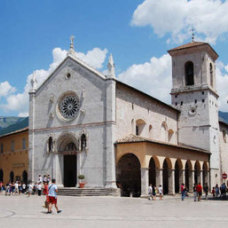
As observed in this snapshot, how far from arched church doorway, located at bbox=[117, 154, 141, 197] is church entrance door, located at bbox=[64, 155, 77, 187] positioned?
528 centimetres

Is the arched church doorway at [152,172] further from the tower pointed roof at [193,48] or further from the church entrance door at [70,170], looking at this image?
the tower pointed roof at [193,48]

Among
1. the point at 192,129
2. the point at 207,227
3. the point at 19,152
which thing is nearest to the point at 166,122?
the point at 192,129

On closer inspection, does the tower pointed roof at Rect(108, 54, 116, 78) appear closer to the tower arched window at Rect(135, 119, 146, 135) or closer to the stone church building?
the stone church building

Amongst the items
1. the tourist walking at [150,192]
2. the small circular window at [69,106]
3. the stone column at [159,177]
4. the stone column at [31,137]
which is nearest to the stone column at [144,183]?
the tourist walking at [150,192]

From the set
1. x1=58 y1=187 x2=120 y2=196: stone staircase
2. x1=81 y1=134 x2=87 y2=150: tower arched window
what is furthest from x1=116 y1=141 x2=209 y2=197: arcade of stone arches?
x1=81 y1=134 x2=87 y2=150: tower arched window

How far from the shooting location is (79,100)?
3806 centimetres

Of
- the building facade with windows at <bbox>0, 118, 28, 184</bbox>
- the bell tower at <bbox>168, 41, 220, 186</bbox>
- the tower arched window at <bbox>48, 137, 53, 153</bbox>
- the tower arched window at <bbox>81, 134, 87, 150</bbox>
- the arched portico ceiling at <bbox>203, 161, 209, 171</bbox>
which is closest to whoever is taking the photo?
the tower arched window at <bbox>81, 134, 87, 150</bbox>

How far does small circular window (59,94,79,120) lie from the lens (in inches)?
1517

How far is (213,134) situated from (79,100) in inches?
815

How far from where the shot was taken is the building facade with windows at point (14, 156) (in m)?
45.4

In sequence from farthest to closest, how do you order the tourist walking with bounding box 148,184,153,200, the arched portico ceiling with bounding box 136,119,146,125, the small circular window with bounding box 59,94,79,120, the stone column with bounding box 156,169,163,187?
the arched portico ceiling with bounding box 136,119,146,125 < the small circular window with bounding box 59,94,79,120 < the stone column with bounding box 156,169,163,187 < the tourist walking with bounding box 148,184,153,200

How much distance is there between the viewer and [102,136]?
3588 centimetres

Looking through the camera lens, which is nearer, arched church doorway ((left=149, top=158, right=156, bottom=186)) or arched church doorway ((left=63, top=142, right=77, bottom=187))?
arched church doorway ((left=63, top=142, right=77, bottom=187))

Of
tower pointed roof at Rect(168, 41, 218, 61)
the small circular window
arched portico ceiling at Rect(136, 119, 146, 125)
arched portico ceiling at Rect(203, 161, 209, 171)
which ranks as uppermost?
tower pointed roof at Rect(168, 41, 218, 61)
